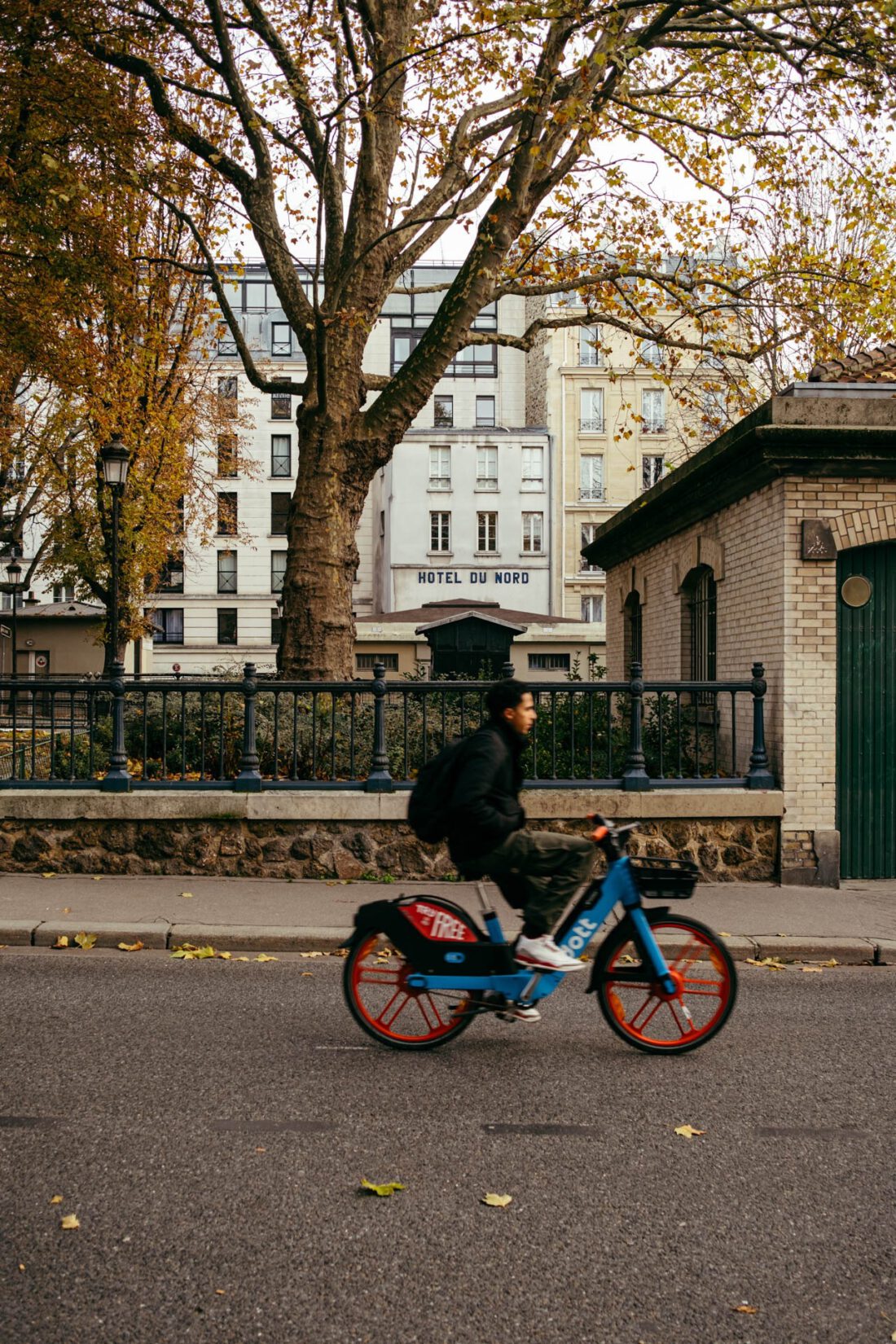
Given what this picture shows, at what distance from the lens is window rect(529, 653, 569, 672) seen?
51.5 metres

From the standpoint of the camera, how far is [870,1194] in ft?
12.5

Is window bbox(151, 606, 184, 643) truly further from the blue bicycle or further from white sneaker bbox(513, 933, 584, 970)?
white sneaker bbox(513, 933, 584, 970)

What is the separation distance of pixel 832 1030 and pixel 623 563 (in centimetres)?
1268

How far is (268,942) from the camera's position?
25.0ft

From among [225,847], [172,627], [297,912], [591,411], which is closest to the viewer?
[297,912]

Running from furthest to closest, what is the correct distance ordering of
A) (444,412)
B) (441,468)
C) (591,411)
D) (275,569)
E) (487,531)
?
(444,412)
(275,569)
(591,411)
(441,468)
(487,531)

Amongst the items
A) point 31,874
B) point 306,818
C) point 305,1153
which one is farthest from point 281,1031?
point 31,874

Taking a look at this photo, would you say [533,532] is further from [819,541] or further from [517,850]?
[517,850]

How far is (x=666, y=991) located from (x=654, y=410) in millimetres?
57650

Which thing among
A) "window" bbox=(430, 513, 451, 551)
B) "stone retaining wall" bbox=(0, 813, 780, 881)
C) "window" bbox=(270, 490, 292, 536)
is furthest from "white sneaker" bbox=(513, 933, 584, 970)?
"window" bbox=(270, 490, 292, 536)

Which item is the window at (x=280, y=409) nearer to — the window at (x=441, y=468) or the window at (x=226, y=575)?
the window at (x=226, y=575)

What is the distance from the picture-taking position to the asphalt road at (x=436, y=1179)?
304 cm

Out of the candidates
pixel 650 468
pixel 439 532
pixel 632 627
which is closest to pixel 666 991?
pixel 632 627

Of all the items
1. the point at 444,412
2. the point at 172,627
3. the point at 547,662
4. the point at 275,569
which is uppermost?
the point at 444,412
